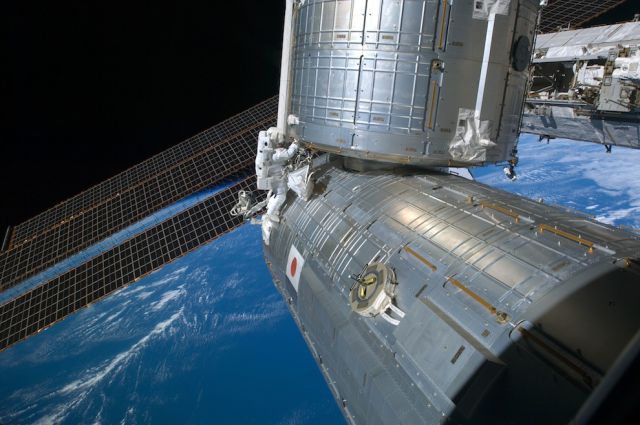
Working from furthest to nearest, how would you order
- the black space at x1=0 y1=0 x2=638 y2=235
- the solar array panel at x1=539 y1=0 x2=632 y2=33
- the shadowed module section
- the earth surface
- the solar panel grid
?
the solar array panel at x1=539 y1=0 x2=632 y2=33
the black space at x1=0 y1=0 x2=638 y2=235
the shadowed module section
the solar panel grid
the earth surface

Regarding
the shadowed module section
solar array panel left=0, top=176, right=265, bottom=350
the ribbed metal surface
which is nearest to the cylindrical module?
the ribbed metal surface

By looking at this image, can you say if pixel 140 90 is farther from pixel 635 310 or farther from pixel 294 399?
pixel 635 310

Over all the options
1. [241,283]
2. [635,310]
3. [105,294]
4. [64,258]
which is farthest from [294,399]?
[64,258]

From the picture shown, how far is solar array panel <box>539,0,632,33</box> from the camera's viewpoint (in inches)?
446

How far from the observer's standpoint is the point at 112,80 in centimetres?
1218

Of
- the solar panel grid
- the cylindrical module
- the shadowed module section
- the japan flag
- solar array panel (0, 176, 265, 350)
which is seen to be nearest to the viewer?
the cylindrical module

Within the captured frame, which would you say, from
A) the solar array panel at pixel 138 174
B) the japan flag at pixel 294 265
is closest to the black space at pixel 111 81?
the solar array panel at pixel 138 174

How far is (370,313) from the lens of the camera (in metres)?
3.37

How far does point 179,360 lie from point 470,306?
259 inches

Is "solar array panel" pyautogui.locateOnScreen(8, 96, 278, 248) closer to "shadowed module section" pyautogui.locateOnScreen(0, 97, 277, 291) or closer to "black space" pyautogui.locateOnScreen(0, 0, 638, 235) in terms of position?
"shadowed module section" pyautogui.locateOnScreen(0, 97, 277, 291)

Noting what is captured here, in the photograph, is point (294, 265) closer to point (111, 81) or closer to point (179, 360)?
point (179, 360)

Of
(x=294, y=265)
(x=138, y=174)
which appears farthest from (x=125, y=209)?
(x=294, y=265)

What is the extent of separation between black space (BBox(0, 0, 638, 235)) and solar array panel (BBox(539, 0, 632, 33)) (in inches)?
78.6

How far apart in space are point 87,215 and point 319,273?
9.21m
